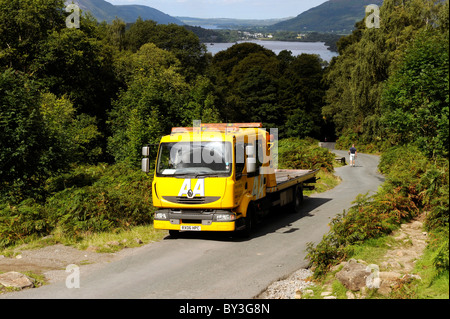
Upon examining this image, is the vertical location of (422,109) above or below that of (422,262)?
above

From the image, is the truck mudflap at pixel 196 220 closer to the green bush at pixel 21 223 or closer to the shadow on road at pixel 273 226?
the shadow on road at pixel 273 226

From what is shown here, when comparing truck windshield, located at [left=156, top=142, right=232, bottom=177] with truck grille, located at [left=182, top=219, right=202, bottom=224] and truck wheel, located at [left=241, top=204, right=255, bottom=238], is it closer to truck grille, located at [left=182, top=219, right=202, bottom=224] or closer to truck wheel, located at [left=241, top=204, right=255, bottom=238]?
truck grille, located at [left=182, top=219, right=202, bottom=224]

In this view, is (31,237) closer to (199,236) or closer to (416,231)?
(199,236)

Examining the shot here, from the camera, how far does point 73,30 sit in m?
41.6

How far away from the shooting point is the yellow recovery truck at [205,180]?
13.2 metres

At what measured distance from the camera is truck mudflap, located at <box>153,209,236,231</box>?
43.4 ft

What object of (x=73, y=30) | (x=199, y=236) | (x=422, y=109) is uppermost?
(x=73, y=30)

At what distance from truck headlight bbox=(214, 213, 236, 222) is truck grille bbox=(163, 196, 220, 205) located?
0.42 meters

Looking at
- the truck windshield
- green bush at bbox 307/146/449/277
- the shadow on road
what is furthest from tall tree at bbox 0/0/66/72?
green bush at bbox 307/146/449/277

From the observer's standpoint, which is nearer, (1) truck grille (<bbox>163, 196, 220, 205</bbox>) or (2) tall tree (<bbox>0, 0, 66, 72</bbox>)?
(1) truck grille (<bbox>163, 196, 220, 205</bbox>)
